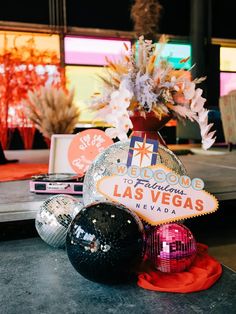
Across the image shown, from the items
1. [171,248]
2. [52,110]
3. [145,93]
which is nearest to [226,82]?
[52,110]

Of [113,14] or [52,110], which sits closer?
[52,110]

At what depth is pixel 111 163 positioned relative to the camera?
4.18 feet

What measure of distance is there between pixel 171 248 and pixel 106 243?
204mm

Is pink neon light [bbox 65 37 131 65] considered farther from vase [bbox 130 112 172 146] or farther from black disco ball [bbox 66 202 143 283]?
black disco ball [bbox 66 202 143 283]

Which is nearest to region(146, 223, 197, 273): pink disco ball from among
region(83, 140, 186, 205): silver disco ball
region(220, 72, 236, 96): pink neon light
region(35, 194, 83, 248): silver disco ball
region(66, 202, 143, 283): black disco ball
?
region(66, 202, 143, 283): black disco ball

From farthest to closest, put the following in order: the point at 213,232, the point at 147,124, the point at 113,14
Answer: the point at 113,14, the point at 213,232, the point at 147,124

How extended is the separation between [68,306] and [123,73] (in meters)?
0.76

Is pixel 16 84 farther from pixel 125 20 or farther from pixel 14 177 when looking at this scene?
pixel 125 20

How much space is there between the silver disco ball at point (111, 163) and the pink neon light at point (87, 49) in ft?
21.0

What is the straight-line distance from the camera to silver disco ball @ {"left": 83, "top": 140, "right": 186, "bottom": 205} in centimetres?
127

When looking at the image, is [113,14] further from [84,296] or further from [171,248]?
[84,296]

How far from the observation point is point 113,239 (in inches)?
40.4

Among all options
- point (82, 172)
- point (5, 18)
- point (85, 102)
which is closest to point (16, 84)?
point (5, 18)

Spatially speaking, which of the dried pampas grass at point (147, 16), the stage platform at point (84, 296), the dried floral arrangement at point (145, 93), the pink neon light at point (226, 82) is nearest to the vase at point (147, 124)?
the dried floral arrangement at point (145, 93)
